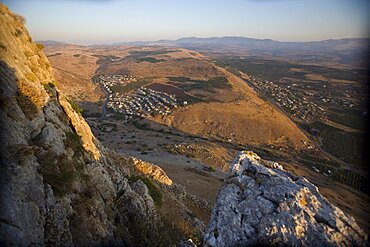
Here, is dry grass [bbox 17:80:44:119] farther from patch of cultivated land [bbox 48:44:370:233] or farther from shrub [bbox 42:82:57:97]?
patch of cultivated land [bbox 48:44:370:233]

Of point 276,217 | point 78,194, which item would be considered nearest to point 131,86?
point 78,194

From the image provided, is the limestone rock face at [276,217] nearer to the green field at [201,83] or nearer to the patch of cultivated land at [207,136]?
the patch of cultivated land at [207,136]

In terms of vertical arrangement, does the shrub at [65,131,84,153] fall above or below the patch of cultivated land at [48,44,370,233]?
above

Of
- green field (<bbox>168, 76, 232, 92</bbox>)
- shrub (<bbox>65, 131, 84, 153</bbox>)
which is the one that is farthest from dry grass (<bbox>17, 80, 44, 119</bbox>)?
green field (<bbox>168, 76, 232, 92</bbox>)

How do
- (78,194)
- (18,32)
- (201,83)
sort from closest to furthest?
(78,194), (18,32), (201,83)

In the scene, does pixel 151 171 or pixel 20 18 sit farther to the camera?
pixel 151 171

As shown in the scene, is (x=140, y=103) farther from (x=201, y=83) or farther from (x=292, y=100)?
(x=292, y=100)

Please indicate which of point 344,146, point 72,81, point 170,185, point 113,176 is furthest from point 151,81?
point 113,176
